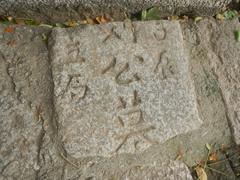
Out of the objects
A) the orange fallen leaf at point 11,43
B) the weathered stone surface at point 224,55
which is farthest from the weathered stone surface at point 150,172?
the orange fallen leaf at point 11,43

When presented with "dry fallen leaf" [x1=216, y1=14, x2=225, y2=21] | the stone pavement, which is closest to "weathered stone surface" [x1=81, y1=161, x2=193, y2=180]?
the stone pavement

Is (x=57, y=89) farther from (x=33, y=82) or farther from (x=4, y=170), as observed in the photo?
(x=4, y=170)

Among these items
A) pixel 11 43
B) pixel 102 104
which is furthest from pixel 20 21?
pixel 102 104

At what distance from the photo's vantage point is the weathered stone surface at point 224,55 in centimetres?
149

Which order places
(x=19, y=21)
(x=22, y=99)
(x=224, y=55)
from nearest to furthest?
(x=22, y=99) < (x=19, y=21) < (x=224, y=55)

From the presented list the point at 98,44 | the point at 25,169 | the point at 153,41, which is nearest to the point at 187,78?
the point at 153,41

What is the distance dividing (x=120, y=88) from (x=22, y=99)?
0.35 meters

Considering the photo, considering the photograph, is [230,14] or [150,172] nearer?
[150,172]

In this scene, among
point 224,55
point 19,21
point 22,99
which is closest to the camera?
point 22,99

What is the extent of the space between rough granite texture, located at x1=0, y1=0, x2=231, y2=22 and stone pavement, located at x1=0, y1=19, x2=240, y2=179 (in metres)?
0.07

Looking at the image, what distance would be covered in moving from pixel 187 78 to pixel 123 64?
258 millimetres

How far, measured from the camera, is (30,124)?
1241 mm

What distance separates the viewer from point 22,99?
126 cm

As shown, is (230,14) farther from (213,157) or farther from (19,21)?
(19,21)
